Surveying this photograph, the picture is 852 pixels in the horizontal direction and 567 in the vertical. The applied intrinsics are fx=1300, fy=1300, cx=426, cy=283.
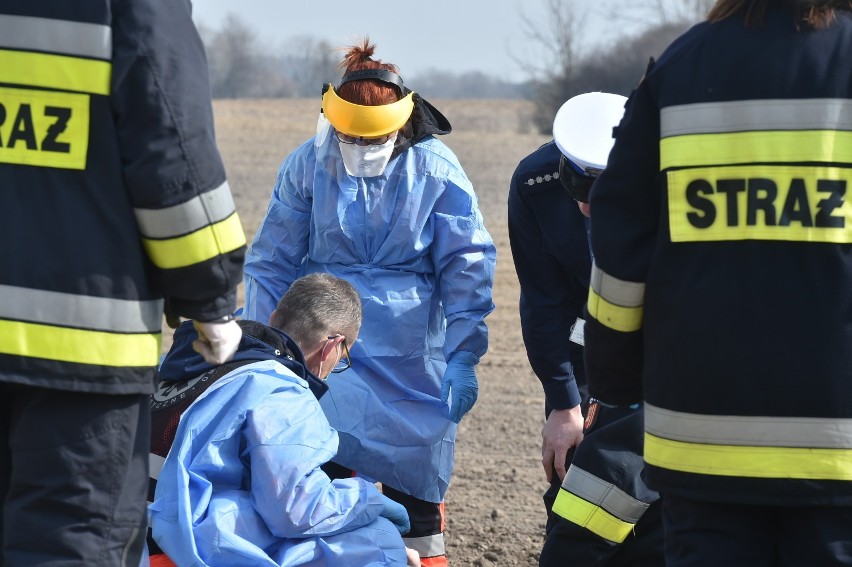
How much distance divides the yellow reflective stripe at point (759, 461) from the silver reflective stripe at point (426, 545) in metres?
2.19

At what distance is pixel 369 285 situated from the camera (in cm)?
464

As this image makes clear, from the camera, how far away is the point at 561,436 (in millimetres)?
4176

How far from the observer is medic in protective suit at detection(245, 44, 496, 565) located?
459 centimetres

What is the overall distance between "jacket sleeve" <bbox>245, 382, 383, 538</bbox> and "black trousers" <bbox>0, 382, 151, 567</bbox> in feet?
2.49

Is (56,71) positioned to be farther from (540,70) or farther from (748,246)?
(540,70)

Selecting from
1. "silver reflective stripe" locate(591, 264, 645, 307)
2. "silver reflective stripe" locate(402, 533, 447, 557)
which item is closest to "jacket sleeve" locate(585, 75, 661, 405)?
"silver reflective stripe" locate(591, 264, 645, 307)

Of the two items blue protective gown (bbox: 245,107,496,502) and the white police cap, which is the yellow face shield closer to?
blue protective gown (bbox: 245,107,496,502)

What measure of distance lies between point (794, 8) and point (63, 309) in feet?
5.09

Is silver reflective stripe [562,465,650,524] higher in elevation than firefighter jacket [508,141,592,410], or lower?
lower

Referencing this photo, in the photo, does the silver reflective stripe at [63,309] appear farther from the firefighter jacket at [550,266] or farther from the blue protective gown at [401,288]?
the blue protective gown at [401,288]

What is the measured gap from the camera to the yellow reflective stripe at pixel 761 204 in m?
2.48

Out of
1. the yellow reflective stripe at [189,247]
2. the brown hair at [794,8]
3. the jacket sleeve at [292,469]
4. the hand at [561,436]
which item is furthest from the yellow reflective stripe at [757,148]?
the hand at [561,436]

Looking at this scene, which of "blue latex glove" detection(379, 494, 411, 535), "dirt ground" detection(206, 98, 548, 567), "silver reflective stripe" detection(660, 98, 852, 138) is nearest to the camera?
"silver reflective stripe" detection(660, 98, 852, 138)

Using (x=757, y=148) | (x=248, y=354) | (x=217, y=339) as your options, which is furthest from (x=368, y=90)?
(x=757, y=148)
